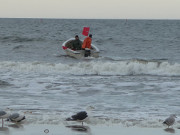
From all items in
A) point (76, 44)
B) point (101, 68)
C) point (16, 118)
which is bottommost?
point (16, 118)

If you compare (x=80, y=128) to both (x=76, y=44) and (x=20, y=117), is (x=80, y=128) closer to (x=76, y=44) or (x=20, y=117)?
(x=20, y=117)

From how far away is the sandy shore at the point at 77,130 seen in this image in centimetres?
698

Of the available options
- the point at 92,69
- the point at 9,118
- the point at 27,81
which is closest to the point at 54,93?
the point at 27,81

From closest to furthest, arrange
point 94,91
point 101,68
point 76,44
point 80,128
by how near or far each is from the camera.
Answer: point 80,128
point 94,91
point 101,68
point 76,44

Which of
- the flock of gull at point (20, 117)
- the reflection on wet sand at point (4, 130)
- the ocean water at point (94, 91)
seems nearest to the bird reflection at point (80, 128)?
the flock of gull at point (20, 117)

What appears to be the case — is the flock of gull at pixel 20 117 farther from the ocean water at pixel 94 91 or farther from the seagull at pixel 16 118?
the ocean water at pixel 94 91

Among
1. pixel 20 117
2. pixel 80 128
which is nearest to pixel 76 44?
pixel 20 117

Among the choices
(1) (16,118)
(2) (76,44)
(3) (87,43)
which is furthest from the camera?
(2) (76,44)

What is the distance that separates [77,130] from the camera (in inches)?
284

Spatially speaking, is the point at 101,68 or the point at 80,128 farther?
the point at 101,68

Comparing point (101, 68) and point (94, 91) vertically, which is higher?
point (101, 68)

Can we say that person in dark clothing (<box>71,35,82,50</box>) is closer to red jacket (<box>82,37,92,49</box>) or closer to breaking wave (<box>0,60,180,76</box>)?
red jacket (<box>82,37,92,49</box>)

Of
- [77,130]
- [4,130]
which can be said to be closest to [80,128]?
[77,130]

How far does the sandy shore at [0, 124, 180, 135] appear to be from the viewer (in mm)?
6984
